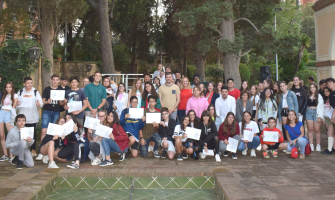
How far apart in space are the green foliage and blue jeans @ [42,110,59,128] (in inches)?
124

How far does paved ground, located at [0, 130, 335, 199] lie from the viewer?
4734 mm

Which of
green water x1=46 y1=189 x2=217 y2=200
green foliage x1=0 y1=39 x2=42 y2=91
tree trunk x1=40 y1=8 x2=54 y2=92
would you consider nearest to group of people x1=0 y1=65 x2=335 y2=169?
green water x1=46 y1=189 x2=217 y2=200

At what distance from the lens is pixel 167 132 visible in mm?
7270

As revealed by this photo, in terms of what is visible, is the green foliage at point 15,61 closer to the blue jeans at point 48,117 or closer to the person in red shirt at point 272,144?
the blue jeans at point 48,117

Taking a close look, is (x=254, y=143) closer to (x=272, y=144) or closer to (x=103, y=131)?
(x=272, y=144)

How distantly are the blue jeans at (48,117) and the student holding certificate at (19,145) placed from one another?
1.96 ft

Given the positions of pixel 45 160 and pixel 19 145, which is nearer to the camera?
pixel 19 145

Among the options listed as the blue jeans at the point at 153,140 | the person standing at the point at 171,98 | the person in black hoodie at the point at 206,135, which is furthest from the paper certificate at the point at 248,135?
the blue jeans at the point at 153,140

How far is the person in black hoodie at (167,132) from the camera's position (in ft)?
23.5

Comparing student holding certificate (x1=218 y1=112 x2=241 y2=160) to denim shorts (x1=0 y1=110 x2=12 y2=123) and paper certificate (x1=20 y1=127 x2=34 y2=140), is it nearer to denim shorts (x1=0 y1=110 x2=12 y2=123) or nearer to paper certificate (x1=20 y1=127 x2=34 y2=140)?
paper certificate (x1=20 y1=127 x2=34 y2=140)

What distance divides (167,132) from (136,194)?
2085 millimetres

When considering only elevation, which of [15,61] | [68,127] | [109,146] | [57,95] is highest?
[15,61]

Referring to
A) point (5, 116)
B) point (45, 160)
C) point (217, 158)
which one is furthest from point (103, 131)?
point (217, 158)

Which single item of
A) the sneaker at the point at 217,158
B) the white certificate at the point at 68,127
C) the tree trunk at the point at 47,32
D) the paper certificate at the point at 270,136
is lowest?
the sneaker at the point at 217,158
